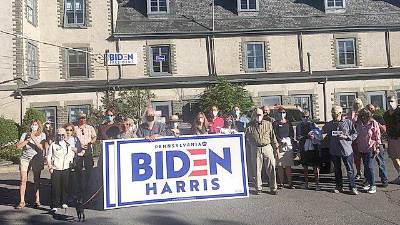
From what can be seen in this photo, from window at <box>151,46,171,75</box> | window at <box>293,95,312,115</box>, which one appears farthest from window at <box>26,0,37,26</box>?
window at <box>293,95,312,115</box>

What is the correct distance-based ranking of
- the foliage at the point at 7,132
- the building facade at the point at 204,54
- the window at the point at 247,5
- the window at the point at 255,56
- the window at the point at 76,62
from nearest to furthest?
the foliage at the point at 7,132 < the building facade at the point at 204,54 < the window at the point at 76,62 < the window at the point at 255,56 < the window at the point at 247,5

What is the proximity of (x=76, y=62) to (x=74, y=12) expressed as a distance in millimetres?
2785

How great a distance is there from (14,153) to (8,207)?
8.16 metres

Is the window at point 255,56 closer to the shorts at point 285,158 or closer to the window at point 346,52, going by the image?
the window at point 346,52

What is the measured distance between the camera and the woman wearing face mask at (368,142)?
27.0 feet

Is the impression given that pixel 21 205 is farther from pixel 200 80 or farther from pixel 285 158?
pixel 200 80

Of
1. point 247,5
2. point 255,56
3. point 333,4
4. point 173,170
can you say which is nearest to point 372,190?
point 173,170

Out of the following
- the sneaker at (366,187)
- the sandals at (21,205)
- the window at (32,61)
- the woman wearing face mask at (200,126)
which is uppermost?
the window at (32,61)

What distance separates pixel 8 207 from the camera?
302 inches

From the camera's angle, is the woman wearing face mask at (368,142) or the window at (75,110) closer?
the woman wearing face mask at (368,142)

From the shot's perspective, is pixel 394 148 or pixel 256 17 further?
pixel 256 17

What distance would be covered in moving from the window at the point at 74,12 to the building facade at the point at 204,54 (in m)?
0.05

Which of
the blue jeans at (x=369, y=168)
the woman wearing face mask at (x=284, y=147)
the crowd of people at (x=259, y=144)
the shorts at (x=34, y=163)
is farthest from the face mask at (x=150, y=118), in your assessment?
the blue jeans at (x=369, y=168)

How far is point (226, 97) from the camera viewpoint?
66.1ft
